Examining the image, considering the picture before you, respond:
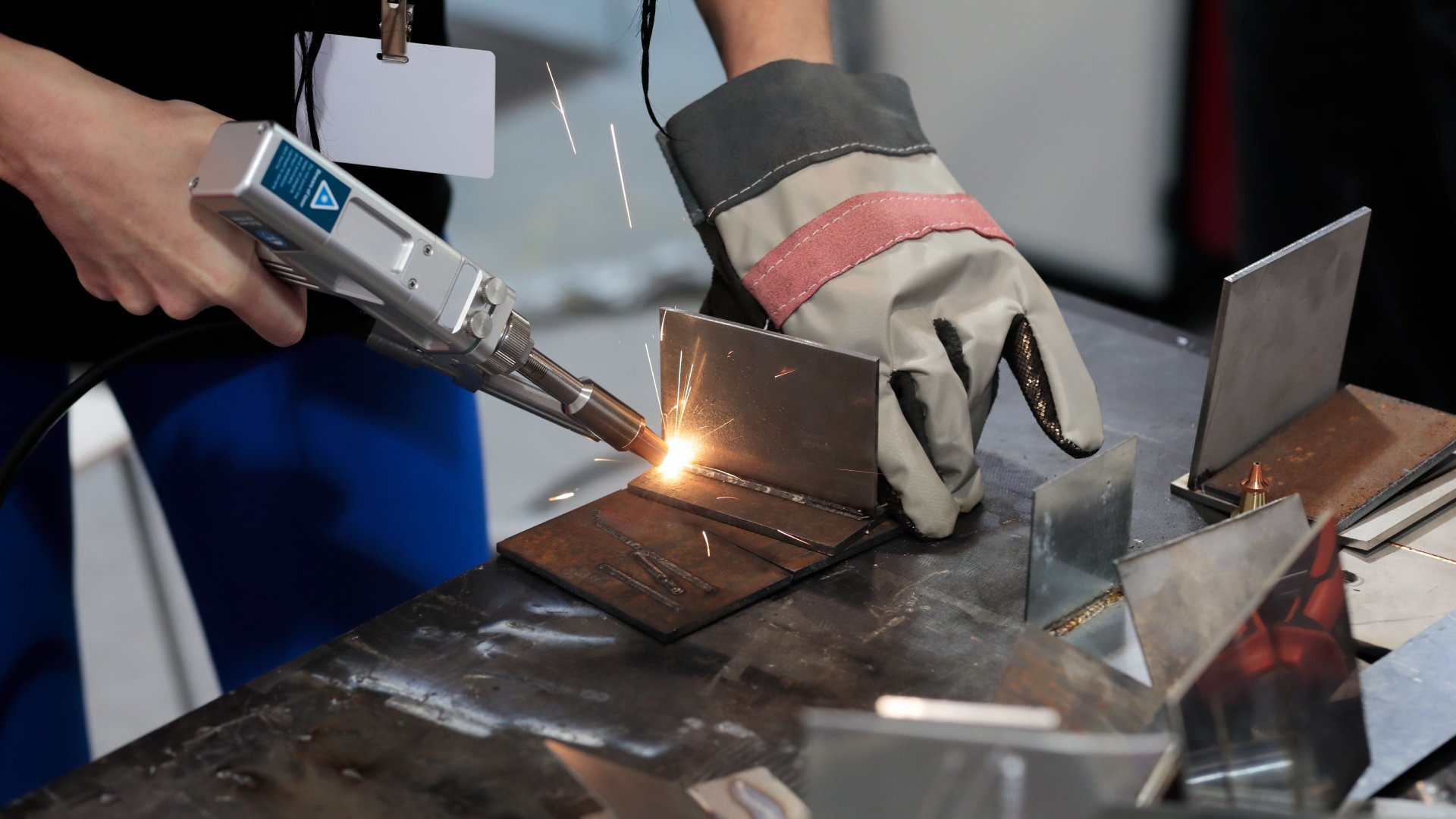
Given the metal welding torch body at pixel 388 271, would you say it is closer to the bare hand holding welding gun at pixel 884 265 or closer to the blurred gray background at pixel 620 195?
the bare hand holding welding gun at pixel 884 265

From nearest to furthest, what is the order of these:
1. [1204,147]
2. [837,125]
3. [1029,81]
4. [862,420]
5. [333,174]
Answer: [333,174]
[862,420]
[837,125]
[1204,147]
[1029,81]

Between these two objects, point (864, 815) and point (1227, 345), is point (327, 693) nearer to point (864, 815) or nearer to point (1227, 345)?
point (864, 815)

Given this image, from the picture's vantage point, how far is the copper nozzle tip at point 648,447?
3.66 feet

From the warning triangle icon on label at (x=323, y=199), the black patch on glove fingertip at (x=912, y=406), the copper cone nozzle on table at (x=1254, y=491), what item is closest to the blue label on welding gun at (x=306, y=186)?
the warning triangle icon on label at (x=323, y=199)

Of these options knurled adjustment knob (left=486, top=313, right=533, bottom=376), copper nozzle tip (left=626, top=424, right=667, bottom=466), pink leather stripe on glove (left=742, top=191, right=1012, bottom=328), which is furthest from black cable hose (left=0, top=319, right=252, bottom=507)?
pink leather stripe on glove (left=742, top=191, right=1012, bottom=328)

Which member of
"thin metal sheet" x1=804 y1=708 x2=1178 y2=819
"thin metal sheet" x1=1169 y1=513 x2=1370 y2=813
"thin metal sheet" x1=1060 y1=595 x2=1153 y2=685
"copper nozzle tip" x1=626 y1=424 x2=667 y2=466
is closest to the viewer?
"thin metal sheet" x1=804 y1=708 x2=1178 y2=819

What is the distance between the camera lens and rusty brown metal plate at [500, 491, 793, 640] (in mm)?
927

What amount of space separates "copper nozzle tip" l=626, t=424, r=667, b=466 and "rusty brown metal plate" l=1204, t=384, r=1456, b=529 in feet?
1.63

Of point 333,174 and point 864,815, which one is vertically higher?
point 333,174

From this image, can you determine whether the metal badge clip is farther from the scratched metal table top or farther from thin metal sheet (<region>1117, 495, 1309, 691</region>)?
thin metal sheet (<region>1117, 495, 1309, 691</region>)

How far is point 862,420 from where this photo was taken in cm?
101

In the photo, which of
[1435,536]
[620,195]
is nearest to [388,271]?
[1435,536]

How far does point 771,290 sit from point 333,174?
414mm

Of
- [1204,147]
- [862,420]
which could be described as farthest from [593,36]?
[862,420]
